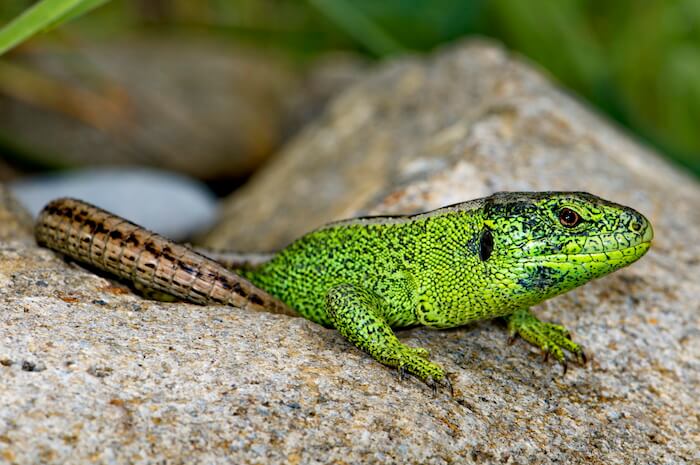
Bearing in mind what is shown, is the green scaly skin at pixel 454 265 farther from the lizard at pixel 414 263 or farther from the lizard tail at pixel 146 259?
the lizard tail at pixel 146 259

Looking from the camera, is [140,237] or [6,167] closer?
[140,237]

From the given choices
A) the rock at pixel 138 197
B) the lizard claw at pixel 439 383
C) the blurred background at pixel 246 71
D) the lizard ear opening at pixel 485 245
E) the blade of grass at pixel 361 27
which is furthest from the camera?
the blurred background at pixel 246 71

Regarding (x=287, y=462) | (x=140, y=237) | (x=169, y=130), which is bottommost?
(x=287, y=462)

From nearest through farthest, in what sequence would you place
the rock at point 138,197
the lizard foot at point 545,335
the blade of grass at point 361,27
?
the lizard foot at point 545,335 < the blade of grass at point 361,27 < the rock at point 138,197

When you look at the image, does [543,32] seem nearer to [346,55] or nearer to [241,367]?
[346,55]

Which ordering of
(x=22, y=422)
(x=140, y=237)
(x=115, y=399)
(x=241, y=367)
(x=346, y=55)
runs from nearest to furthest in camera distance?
(x=22, y=422)
(x=115, y=399)
(x=241, y=367)
(x=140, y=237)
(x=346, y=55)

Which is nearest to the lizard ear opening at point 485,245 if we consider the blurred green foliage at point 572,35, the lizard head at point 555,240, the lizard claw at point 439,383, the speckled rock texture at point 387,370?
the lizard head at point 555,240

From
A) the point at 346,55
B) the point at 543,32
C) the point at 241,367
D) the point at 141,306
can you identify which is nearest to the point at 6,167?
the point at 346,55

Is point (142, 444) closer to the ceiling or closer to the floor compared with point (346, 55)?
closer to the floor
